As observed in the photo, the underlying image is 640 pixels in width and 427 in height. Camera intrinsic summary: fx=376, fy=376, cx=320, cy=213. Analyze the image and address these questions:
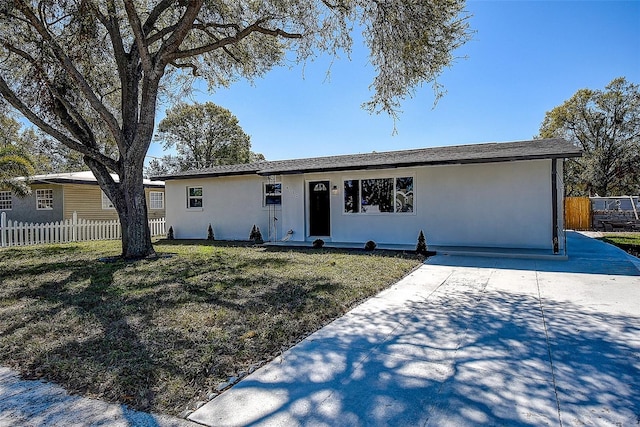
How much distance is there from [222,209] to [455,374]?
13347 millimetres

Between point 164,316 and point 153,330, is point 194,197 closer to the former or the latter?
point 164,316

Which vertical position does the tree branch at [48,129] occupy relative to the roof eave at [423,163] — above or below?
above

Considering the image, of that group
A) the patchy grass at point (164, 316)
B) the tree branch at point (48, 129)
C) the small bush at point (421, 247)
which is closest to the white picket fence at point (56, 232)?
the patchy grass at point (164, 316)

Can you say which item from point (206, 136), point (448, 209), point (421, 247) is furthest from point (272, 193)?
point (206, 136)

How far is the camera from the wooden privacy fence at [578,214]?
19.6 m

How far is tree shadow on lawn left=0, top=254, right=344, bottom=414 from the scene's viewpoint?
3.01m

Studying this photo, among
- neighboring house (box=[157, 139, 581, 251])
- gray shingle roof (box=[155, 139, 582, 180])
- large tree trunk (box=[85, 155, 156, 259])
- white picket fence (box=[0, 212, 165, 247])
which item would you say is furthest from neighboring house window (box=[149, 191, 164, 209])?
large tree trunk (box=[85, 155, 156, 259])

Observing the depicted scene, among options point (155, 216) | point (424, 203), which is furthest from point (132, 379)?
point (155, 216)

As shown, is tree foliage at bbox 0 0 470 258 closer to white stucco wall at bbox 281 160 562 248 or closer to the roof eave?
the roof eave

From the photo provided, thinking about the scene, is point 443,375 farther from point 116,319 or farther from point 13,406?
point 116,319

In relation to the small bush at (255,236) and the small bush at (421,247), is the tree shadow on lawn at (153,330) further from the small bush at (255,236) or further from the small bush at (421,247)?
the small bush at (255,236)

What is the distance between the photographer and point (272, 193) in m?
14.3

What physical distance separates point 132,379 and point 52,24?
10.0 meters

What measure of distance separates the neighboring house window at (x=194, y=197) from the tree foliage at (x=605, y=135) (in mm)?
25636
